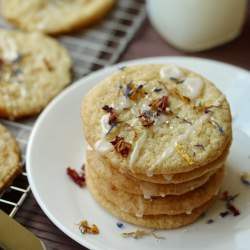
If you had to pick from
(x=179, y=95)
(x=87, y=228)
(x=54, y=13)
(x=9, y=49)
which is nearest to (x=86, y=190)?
(x=87, y=228)

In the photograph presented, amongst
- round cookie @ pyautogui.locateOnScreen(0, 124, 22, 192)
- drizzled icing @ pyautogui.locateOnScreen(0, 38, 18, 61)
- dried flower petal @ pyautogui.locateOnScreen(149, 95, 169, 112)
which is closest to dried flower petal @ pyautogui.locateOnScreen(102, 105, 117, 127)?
dried flower petal @ pyautogui.locateOnScreen(149, 95, 169, 112)

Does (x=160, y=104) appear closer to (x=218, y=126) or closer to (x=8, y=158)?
(x=218, y=126)

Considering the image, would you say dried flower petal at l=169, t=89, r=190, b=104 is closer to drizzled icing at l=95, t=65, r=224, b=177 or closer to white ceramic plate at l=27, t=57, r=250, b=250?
drizzled icing at l=95, t=65, r=224, b=177

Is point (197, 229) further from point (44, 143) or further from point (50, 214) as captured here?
point (44, 143)

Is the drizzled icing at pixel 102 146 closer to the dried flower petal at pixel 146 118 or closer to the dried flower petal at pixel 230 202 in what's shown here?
the dried flower petal at pixel 146 118

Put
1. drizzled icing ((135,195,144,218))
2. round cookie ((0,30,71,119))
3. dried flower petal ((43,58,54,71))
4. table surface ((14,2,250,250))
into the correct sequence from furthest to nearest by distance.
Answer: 1. table surface ((14,2,250,250))
2. dried flower petal ((43,58,54,71))
3. round cookie ((0,30,71,119))
4. drizzled icing ((135,195,144,218))

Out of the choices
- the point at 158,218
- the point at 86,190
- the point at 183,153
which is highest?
the point at 183,153
